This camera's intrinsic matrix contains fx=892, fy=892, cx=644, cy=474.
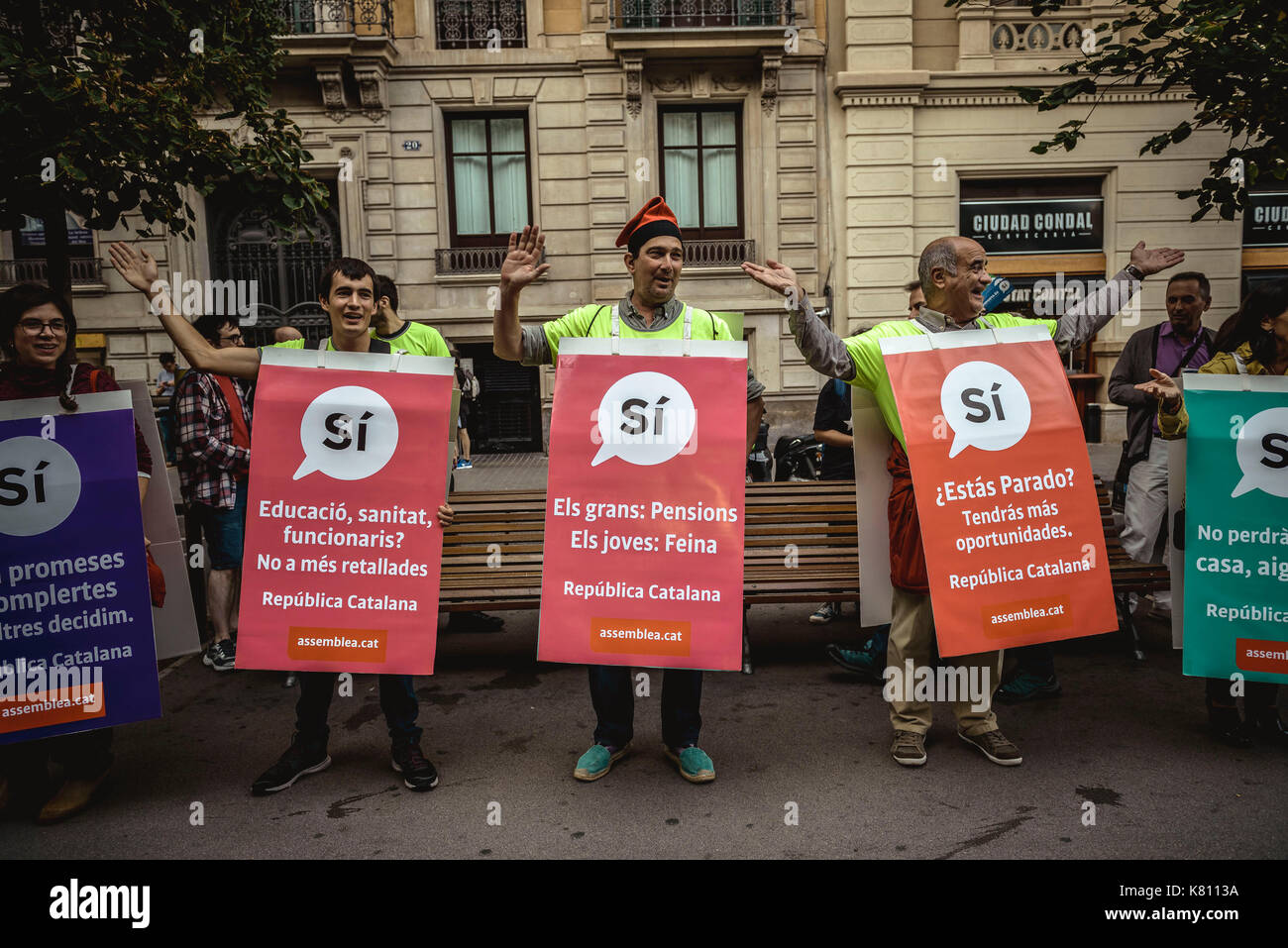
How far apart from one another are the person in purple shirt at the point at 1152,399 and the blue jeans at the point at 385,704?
431 cm

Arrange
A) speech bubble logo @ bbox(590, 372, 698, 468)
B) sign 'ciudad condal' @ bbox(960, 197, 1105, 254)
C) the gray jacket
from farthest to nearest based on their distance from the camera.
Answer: sign 'ciudad condal' @ bbox(960, 197, 1105, 254) < the gray jacket < speech bubble logo @ bbox(590, 372, 698, 468)

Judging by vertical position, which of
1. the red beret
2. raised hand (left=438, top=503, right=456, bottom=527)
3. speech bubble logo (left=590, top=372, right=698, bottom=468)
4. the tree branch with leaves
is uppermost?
the tree branch with leaves

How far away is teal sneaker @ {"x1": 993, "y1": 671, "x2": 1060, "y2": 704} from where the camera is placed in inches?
176

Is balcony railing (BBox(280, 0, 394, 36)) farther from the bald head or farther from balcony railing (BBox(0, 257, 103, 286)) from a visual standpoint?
the bald head

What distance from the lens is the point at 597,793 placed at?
3568 mm

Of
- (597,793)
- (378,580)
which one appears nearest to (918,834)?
(597,793)

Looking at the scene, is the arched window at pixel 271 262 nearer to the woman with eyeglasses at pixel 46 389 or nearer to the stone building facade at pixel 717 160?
the stone building facade at pixel 717 160

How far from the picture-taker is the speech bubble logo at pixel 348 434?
3.53 meters

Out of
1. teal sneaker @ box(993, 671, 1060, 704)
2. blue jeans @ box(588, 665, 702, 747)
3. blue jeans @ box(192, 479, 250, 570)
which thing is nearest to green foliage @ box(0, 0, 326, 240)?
blue jeans @ box(192, 479, 250, 570)

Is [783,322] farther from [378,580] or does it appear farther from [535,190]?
[378,580]

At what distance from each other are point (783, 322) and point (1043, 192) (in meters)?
4.86

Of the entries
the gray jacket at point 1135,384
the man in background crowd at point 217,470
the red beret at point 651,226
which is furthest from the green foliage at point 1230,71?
the man in background crowd at point 217,470

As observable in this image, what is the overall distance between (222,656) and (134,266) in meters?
2.72

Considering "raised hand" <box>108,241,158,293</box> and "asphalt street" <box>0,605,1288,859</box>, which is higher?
"raised hand" <box>108,241,158,293</box>
